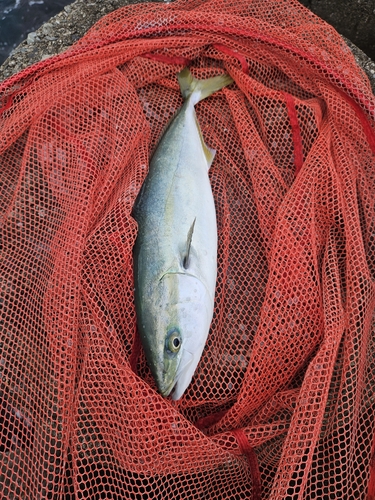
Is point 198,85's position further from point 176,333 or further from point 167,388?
point 167,388

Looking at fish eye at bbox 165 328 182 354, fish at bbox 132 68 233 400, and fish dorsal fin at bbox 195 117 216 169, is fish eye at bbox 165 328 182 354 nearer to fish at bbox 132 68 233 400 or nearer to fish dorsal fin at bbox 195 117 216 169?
fish at bbox 132 68 233 400

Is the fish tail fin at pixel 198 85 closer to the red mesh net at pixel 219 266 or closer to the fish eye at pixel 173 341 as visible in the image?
the red mesh net at pixel 219 266

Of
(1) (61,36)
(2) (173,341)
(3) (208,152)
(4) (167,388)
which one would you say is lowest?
(4) (167,388)

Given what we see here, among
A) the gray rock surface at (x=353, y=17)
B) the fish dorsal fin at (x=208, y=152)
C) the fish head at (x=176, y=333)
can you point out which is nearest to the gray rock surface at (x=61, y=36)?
the gray rock surface at (x=353, y=17)

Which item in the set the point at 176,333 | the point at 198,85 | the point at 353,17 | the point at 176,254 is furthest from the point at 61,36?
the point at 176,333

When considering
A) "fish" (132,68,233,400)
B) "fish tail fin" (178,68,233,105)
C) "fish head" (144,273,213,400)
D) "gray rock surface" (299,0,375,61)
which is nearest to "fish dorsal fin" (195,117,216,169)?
"fish" (132,68,233,400)

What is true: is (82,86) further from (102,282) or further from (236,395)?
(236,395)

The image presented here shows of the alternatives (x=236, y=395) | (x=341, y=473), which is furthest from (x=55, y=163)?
(x=341, y=473)

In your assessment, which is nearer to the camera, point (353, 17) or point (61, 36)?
point (61, 36)
